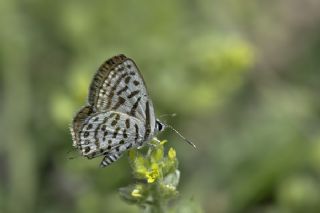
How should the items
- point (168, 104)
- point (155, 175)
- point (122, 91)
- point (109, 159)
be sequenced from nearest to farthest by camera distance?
point (155, 175) → point (109, 159) → point (122, 91) → point (168, 104)

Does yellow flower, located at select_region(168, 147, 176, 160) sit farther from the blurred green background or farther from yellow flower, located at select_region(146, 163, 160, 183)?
the blurred green background

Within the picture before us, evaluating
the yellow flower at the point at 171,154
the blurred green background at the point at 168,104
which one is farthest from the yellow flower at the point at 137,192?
the blurred green background at the point at 168,104

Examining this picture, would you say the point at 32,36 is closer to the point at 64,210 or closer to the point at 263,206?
the point at 64,210

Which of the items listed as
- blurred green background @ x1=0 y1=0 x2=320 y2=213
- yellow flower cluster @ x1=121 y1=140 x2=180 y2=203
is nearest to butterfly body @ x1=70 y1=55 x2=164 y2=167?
yellow flower cluster @ x1=121 y1=140 x2=180 y2=203

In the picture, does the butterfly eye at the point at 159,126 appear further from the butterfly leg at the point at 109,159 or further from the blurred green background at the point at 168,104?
the blurred green background at the point at 168,104

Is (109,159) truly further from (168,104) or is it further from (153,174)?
(168,104)

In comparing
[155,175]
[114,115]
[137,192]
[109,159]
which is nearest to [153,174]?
[155,175]
